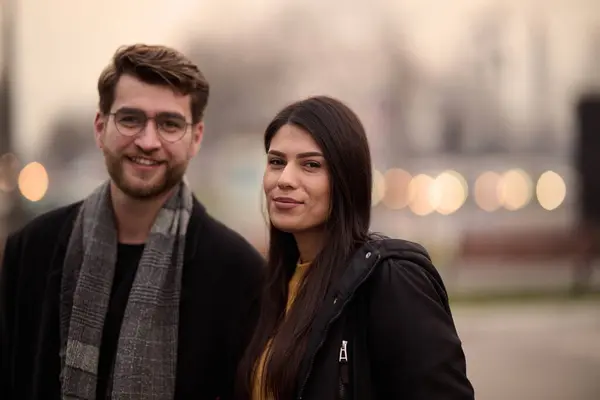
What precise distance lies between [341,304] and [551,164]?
2913 centimetres

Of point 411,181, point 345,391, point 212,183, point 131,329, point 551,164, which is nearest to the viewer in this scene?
point 345,391

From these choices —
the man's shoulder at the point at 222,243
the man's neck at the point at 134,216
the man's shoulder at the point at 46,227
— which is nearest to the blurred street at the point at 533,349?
the man's shoulder at the point at 222,243

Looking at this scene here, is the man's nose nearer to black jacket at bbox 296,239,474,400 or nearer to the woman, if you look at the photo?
the woman

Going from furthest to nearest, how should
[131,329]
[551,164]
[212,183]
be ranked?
[551,164], [212,183], [131,329]

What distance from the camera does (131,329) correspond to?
277 cm

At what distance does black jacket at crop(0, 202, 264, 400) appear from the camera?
285 cm

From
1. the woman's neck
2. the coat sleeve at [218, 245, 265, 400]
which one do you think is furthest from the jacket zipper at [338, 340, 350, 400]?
the coat sleeve at [218, 245, 265, 400]

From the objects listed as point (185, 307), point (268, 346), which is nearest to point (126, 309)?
point (185, 307)

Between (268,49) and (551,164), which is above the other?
(268,49)

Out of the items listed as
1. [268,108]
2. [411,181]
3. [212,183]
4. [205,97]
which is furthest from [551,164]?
[205,97]

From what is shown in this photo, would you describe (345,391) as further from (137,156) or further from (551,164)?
(551,164)

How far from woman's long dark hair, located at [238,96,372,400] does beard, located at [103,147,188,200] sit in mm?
547

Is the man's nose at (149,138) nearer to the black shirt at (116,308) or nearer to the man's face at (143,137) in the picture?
the man's face at (143,137)

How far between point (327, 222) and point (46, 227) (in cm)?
122
